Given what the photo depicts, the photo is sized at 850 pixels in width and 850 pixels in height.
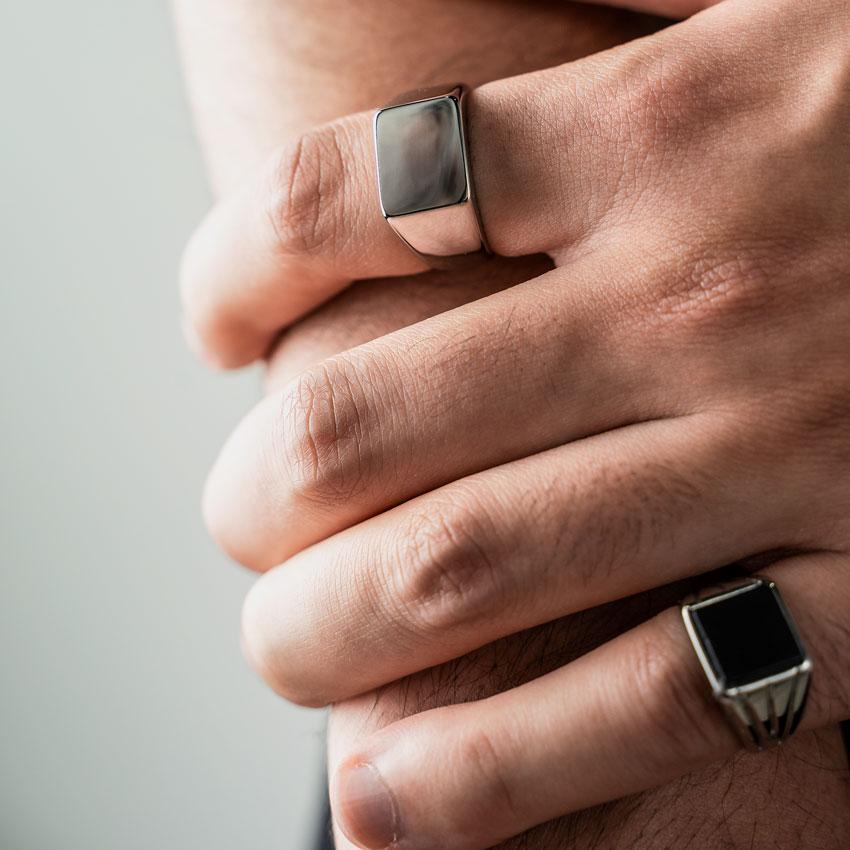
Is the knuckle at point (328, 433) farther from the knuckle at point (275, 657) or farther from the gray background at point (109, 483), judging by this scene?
the gray background at point (109, 483)

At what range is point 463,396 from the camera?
2.11 feet

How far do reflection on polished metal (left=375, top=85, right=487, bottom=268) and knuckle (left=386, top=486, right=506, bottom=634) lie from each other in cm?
21

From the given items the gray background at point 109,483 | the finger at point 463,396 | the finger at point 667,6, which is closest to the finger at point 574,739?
the finger at point 463,396

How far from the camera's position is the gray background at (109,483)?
167 centimetres

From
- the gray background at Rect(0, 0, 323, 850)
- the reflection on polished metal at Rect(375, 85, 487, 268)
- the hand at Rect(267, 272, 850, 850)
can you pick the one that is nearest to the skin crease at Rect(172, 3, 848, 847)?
the hand at Rect(267, 272, 850, 850)

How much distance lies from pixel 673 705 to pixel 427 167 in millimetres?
428

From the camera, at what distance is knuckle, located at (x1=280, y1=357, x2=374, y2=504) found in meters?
0.67

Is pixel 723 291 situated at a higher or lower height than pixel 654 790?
higher

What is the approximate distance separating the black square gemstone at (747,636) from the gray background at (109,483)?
1232 mm

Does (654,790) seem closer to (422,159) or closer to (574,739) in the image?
(574,739)

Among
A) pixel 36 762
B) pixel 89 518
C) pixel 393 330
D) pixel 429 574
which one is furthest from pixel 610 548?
pixel 36 762

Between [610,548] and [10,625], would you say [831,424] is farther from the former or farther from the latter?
[10,625]

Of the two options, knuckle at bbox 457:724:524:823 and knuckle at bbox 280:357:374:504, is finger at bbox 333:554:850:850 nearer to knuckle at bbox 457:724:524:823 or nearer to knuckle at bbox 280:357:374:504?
knuckle at bbox 457:724:524:823

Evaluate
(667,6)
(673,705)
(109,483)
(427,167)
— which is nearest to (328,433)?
(427,167)
